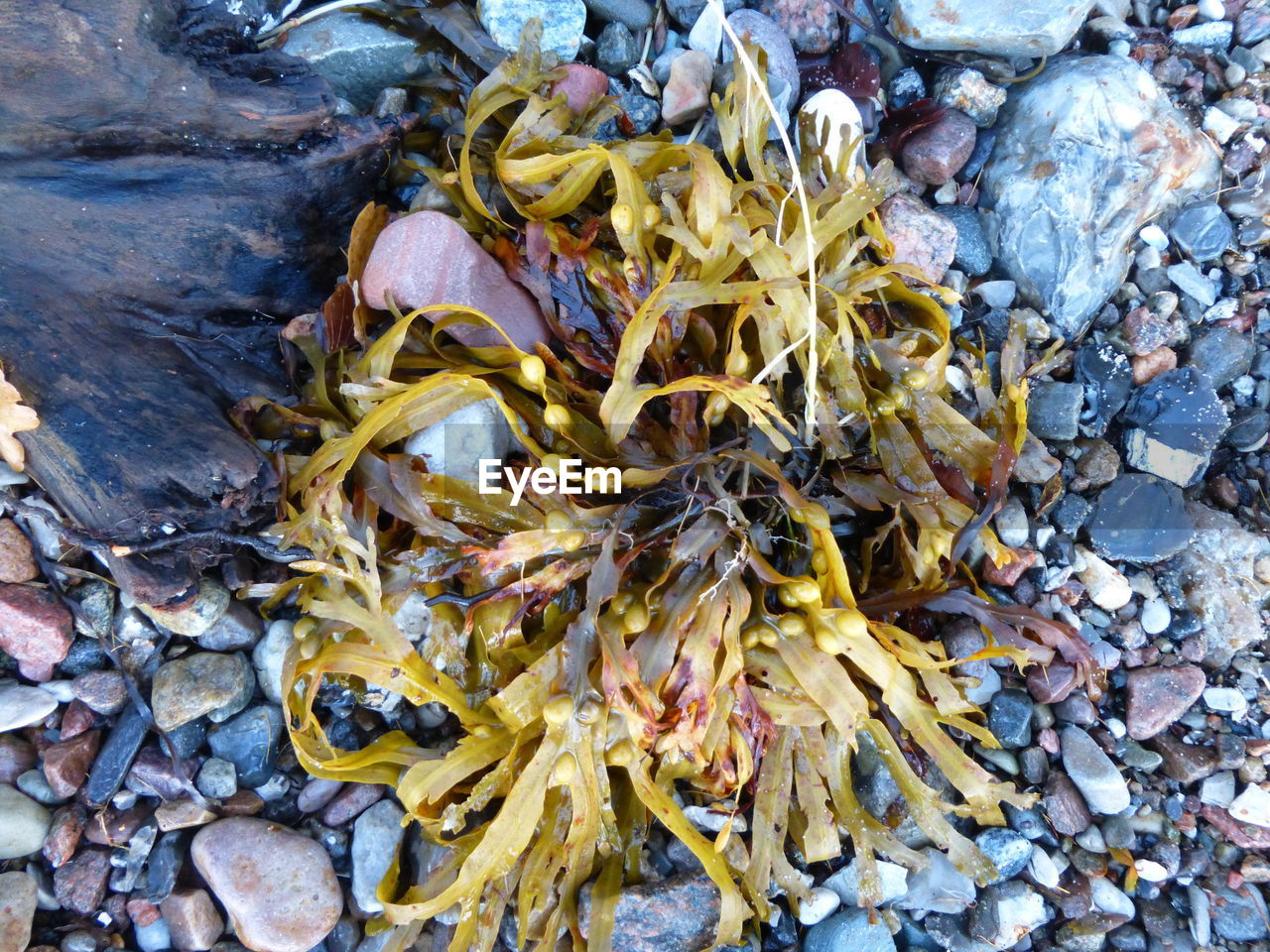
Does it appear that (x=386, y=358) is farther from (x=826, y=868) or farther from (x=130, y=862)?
(x=826, y=868)

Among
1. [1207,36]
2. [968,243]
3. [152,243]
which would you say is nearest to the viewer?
[152,243]

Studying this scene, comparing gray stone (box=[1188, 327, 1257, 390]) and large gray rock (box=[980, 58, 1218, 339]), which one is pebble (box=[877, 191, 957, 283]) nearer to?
large gray rock (box=[980, 58, 1218, 339])

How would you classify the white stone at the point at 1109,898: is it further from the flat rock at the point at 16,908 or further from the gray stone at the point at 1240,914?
the flat rock at the point at 16,908

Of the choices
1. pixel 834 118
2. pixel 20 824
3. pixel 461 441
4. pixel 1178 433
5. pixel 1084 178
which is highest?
pixel 834 118

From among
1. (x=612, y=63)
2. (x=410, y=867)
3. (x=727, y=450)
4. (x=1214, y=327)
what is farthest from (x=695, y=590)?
(x=1214, y=327)

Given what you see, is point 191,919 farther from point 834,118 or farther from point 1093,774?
point 834,118

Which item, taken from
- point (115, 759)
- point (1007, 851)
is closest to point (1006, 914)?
point (1007, 851)
